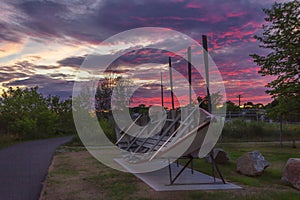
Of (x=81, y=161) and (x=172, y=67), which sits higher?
(x=172, y=67)

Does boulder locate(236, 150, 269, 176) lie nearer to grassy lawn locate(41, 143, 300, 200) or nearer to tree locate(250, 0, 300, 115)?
grassy lawn locate(41, 143, 300, 200)

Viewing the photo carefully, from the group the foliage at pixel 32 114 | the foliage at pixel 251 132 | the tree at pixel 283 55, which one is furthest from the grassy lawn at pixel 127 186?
the foliage at pixel 32 114

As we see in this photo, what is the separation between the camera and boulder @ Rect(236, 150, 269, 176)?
7797 mm

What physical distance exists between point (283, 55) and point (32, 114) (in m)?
17.5

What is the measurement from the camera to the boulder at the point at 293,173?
21.5 feet

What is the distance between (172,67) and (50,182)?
327 inches

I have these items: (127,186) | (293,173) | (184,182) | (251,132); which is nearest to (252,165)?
(293,173)

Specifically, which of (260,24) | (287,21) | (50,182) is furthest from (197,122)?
(260,24)

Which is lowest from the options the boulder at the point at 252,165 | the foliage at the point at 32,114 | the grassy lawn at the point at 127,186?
the grassy lawn at the point at 127,186

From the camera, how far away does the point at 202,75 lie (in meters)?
12.0

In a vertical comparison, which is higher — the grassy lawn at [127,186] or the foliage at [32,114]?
the foliage at [32,114]

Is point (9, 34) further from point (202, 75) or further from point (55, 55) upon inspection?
point (202, 75)

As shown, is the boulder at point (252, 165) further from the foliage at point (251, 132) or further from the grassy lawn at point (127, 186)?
the foliage at point (251, 132)

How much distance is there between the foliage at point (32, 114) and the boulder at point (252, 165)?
16.6 m
